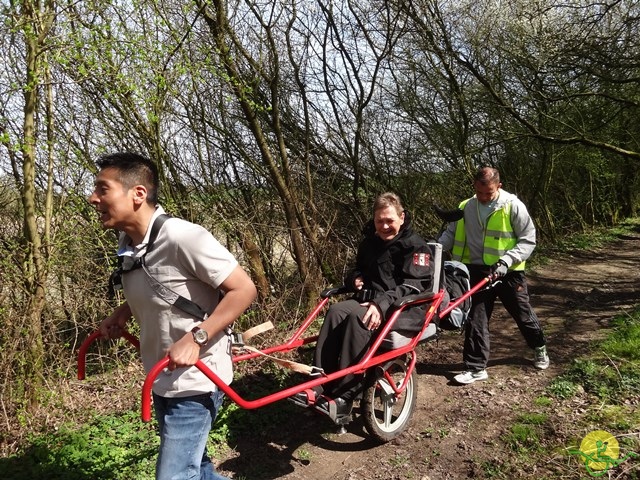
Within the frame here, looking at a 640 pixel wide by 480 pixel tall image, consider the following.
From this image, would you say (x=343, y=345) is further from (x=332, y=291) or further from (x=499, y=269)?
(x=499, y=269)

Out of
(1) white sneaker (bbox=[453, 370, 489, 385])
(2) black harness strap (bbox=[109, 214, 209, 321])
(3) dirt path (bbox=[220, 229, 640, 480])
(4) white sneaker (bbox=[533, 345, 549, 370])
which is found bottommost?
(3) dirt path (bbox=[220, 229, 640, 480])

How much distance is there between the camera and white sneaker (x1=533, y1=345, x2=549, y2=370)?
5.01 meters

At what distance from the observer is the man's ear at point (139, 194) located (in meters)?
2.27

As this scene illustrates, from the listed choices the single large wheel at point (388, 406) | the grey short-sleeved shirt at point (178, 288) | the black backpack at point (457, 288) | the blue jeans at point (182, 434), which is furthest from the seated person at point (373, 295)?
the grey short-sleeved shirt at point (178, 288)

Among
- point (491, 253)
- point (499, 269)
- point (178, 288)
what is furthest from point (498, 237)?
point (178, 288)

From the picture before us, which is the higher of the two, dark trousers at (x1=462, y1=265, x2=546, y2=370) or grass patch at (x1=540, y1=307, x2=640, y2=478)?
dark trousers at (x1=462, y1=265, x2=546, y2=370)

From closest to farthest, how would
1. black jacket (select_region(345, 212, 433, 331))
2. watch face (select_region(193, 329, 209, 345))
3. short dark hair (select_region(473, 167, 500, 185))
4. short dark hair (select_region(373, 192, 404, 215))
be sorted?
A: watch face (select_region(193, 329, 209, 345)) → black jacket (select_region(345, 212, 433, 331)) → short dark hair (select_region(373, 192, 404, 215)) → short dark hair (select_region(473, 167, 500, 185))

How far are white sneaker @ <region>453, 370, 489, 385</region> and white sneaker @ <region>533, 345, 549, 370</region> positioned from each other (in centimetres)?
54

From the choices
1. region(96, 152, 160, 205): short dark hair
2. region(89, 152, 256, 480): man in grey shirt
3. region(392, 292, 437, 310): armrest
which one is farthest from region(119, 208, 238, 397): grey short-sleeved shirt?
region(392, 292, 437, 310): armrest

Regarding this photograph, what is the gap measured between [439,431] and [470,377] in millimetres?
922

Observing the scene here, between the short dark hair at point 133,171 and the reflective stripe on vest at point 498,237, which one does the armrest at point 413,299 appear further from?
the short dark hair at point 133,171

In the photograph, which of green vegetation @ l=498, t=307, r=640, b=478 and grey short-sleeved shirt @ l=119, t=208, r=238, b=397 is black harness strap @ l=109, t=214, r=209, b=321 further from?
green vegetation @ l=498, t=307, r=640, b=478

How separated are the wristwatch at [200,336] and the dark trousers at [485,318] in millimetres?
3319

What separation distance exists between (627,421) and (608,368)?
98cm
